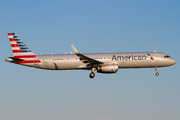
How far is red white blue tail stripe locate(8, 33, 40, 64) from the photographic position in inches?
2272

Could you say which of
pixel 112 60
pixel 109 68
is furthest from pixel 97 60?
pixel 109 68

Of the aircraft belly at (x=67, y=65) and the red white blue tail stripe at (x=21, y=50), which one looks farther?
the red white blue tail stripe at (x=21, y=50)

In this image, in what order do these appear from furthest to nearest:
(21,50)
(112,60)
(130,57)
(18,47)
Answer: (18,47)
(21,50)
(112,60)
(130,57)

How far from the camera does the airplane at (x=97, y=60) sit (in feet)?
183

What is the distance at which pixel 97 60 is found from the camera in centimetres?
5644

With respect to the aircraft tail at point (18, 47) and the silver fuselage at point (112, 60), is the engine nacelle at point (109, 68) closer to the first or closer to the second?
the silver fuselage at point (112, 60)

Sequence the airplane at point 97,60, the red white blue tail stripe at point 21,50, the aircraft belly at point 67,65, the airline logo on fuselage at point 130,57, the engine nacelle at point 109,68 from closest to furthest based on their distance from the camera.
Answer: the engine nacelle at point 109,68, the airplane at point 97,60, the airline logo on fuselage at point 130,57, the aircraft belly at point 67,65, the red white blue tail stripe at point 21,50

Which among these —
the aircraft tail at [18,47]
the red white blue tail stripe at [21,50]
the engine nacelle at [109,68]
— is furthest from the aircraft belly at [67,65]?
the aircraft tail at [18,47]

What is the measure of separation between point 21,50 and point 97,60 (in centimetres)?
1549

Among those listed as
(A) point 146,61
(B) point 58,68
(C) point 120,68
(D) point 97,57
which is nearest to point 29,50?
(B) point 58,68

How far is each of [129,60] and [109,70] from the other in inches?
183

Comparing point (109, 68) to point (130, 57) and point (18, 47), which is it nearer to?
point (130, 57)

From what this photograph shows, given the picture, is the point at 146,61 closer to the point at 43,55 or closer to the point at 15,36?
the point at 43,55

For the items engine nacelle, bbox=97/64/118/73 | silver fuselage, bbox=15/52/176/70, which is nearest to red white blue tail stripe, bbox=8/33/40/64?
silver fuselage, bbox=15/52/176/70
